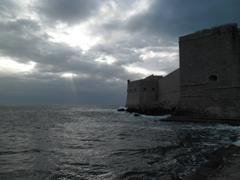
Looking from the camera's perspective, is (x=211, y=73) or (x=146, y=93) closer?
(x=211, y=73)

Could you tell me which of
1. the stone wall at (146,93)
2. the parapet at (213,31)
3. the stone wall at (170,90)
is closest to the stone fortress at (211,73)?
the parapet at (213,31)

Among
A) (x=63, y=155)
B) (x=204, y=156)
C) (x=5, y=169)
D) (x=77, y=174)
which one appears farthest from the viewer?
(x=63, y=155)

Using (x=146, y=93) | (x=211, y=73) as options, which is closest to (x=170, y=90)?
(x=146, y=93)

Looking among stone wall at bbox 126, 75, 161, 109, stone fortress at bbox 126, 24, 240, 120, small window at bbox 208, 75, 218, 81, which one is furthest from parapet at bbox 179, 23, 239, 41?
stone wall at bbox 126, 75, 161, 109

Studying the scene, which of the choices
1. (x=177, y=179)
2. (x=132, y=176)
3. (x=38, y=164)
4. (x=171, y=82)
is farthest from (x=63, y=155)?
(x=171, y=82)

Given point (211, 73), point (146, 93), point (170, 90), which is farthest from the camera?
point (146, 93)

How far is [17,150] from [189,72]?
49.2 ft

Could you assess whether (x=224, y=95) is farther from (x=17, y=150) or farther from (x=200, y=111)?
(x=17, y=150)

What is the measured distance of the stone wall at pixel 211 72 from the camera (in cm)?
1653

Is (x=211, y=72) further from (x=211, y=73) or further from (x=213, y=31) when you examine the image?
(x=213, y=31)

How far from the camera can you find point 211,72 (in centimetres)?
1761

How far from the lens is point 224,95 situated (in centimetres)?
1672

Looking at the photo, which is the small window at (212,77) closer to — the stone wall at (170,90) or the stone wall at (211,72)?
the stone wall at (211,72)

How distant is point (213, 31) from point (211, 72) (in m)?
3.17
